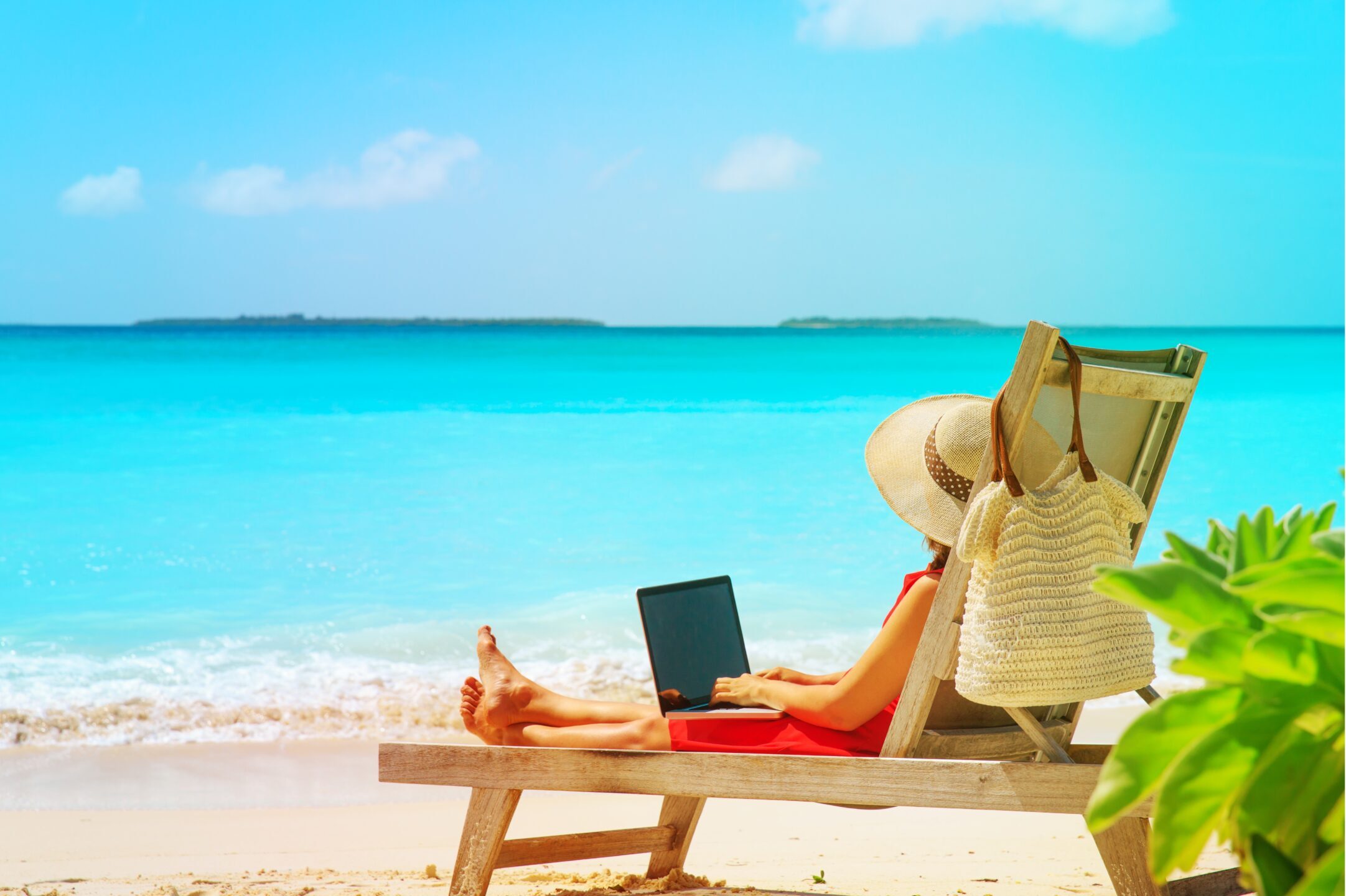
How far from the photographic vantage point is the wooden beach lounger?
84.7 inches

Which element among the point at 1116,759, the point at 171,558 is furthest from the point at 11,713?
the point at 1116,759


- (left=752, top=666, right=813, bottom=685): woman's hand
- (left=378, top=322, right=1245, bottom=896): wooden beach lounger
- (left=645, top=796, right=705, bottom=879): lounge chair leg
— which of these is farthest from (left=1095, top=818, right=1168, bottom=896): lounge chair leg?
(left=645, top=796, right=705, bottom=879): lounge chair leg

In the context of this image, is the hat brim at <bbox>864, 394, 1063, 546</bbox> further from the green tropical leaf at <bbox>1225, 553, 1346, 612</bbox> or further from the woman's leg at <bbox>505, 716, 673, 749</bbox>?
the green tropical leaf at <bbox>1225, 553, 1346, 612</bbox>

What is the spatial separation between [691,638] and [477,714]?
0.56 meters

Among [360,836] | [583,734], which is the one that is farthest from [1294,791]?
[360,836]

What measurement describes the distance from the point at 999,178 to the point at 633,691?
52.8 m

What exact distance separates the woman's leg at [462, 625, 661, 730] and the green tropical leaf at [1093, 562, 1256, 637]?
78.0 inches

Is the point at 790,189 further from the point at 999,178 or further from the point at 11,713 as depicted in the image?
the point at 11,713

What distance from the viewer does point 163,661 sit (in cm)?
689

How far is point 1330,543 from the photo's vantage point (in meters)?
0.86

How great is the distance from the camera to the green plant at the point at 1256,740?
2.69ft

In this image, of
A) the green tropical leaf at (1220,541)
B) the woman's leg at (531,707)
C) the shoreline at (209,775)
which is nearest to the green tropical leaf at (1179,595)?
the green tropical leaf at (1220,541)

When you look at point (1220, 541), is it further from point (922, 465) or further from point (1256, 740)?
point (922, 465)

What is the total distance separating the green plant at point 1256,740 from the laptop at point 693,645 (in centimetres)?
184
